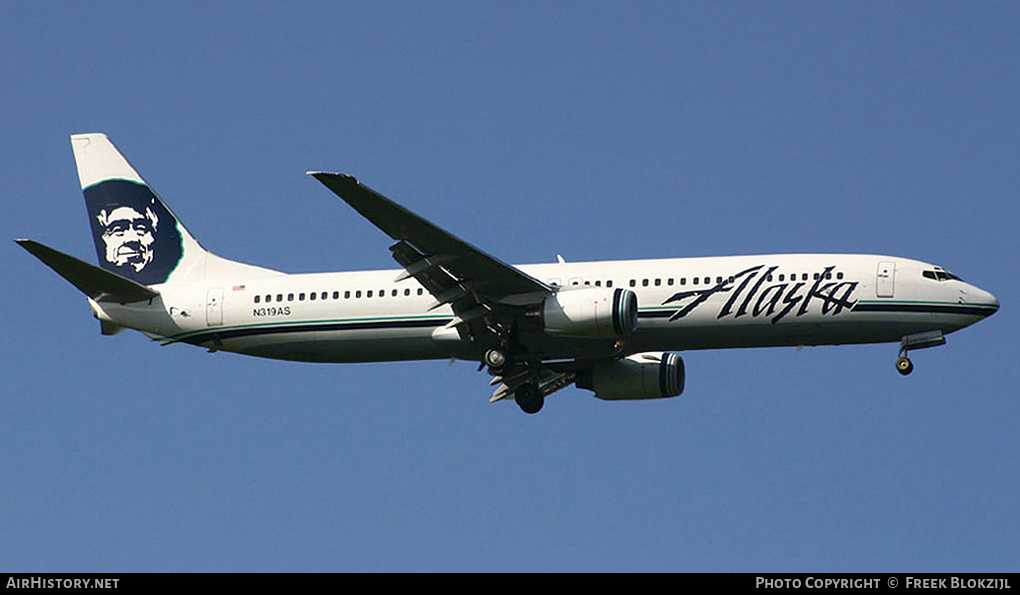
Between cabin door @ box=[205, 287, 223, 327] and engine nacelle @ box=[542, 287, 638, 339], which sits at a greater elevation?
cabin door @ box=[205, 287, 223, 327]

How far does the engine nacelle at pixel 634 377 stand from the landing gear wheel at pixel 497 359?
4.68 metres

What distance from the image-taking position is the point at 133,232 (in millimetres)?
49688

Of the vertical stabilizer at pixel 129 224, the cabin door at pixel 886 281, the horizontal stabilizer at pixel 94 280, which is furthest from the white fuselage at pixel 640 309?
the vertical stabilizer at pixel 129 224

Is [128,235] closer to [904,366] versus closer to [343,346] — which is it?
[343,346]

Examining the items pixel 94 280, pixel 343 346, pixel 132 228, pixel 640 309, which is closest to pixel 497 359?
pixel 640 309

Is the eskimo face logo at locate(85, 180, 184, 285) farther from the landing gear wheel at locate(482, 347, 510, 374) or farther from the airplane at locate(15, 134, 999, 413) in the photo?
the landing gear wheel at locate(482, 347, 510, 374)

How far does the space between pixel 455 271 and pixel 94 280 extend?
11137 mm

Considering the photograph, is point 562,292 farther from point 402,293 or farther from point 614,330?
point 402,293

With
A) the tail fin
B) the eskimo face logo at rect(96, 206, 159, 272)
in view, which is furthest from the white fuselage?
the eskimo face logo at rect(96, 206, 159, 272)

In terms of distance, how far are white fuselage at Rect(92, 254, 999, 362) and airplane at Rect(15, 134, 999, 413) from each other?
0.13 ft

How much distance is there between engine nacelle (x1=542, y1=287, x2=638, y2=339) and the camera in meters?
41.8

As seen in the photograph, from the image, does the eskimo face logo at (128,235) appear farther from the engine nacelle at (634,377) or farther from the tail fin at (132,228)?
the engine nacelle at (634,377)

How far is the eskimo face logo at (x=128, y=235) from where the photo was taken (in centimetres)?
4934
